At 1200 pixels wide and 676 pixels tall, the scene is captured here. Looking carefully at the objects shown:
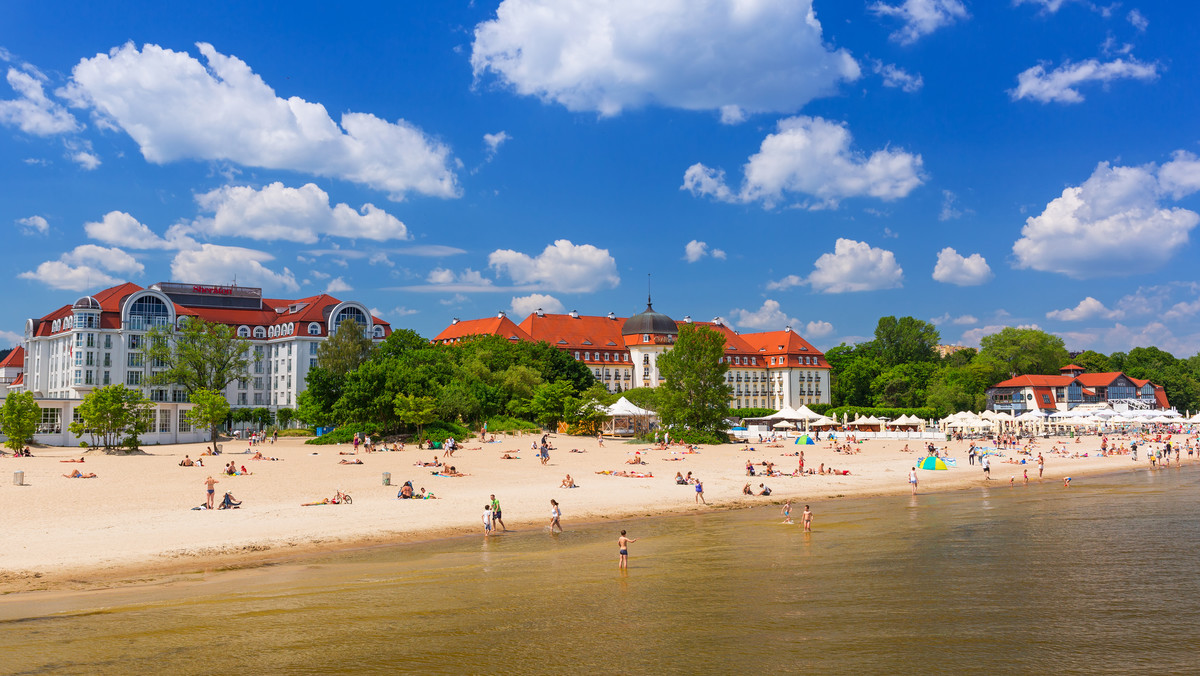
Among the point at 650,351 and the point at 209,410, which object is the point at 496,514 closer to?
the point at 209,410

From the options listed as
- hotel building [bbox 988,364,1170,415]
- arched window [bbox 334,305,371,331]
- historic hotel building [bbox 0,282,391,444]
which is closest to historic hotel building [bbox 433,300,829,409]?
arched window [bbox 334,305,371,331]

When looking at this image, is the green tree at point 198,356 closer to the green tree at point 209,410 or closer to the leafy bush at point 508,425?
the green tree at point 209,410

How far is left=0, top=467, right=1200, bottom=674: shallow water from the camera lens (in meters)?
14.4

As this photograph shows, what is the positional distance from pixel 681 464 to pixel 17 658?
37994mm

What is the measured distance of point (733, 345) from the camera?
12775 centimetres

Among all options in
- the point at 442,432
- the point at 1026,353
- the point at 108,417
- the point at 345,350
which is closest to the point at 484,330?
the point at 345,350

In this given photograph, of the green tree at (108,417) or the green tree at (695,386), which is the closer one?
the green tree at (108,417)

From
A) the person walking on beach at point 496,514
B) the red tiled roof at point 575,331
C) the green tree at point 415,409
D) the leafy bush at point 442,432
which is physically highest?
the red tiled roof at point 575,331

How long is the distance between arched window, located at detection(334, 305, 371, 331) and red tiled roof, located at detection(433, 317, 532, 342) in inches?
603

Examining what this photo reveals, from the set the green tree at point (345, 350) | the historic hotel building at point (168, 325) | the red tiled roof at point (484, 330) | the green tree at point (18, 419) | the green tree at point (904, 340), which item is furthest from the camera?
the green tree at point (904, 340)

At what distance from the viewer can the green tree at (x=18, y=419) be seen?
1994 inches

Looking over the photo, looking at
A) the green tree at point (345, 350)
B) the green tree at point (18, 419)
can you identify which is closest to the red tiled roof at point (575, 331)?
the green tree at point (345, 350)

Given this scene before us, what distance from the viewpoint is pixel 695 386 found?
63.6 m

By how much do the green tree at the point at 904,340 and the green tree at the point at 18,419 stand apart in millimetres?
122091
